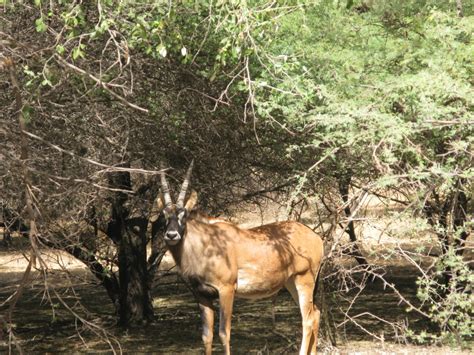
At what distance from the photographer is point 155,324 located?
1470 cm

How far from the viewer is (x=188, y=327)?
14.5 m

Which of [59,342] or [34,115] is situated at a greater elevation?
[34,115]

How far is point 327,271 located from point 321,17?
3030 mm

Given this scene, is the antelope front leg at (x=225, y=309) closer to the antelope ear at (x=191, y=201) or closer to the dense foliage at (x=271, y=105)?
the antelope ear at (x=191, y=201)

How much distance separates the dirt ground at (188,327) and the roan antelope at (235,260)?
1.09 metres

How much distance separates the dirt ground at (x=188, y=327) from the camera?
1188 cm

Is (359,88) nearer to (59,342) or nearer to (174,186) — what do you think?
(174,186)

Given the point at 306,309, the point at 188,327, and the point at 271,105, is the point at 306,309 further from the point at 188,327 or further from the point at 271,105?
the point at 188,327

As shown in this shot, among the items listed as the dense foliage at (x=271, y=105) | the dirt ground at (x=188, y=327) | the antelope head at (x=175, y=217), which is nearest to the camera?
the antelope head at (x=175, y=217)

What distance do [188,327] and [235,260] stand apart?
198 inches

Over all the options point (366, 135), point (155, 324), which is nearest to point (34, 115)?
point (366, 135)

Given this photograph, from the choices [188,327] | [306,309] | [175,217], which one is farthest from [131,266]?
[175,217]

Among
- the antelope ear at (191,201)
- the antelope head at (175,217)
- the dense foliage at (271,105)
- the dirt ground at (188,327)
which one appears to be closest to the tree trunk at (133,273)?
the dirt ground at (188,327)

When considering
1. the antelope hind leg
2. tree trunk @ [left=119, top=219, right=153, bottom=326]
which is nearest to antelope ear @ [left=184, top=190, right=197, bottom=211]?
the antelope hind leg
